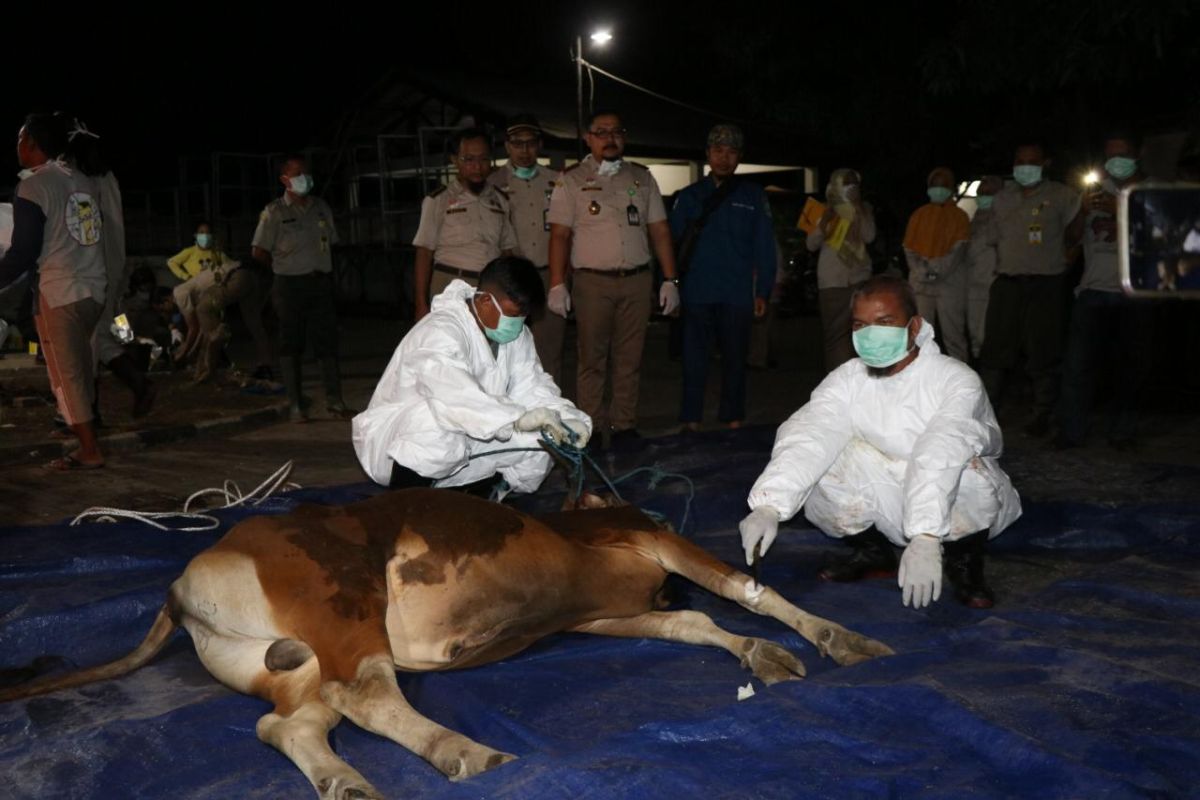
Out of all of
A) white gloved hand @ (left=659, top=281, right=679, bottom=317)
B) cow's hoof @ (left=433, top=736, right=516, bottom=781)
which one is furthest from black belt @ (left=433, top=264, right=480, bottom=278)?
cow's hoof @ (left=433, top=736, right=516, bottom=781)

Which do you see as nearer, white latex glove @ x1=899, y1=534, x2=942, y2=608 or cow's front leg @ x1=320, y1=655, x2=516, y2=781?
cow's front leg @ x1=320, y1=655, x2=516, y2=781

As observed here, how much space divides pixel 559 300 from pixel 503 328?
2.23 metres

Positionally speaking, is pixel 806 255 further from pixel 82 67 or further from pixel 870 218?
pixel 82 67

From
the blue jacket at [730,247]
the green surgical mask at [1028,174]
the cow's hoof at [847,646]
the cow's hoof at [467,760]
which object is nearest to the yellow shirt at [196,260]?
the blue jacket at [730,247]

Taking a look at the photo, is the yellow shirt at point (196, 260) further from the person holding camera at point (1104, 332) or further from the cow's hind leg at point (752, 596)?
the cow's hind leg at point (752, 596)

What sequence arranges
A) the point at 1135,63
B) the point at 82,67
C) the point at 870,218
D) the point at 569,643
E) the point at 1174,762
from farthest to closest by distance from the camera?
the point at 82,67 → the point at 1135,63 → the point at 870,218 → the point at 569,643 → the point at 1174,762

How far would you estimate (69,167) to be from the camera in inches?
245

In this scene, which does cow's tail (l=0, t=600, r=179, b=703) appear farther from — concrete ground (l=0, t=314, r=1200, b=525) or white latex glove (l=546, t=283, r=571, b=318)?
white latex glove (l=546, t=283, r=571, b=318)

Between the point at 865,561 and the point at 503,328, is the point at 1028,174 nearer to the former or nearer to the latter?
the point at 865,561

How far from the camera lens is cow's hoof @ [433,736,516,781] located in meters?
2.52

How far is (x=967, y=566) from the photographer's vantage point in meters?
3.89

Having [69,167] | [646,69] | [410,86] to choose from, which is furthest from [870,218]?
[646,69]

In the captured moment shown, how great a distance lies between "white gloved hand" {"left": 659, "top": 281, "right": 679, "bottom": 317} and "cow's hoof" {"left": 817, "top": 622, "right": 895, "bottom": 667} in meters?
3.66

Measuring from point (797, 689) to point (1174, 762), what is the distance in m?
0.83
